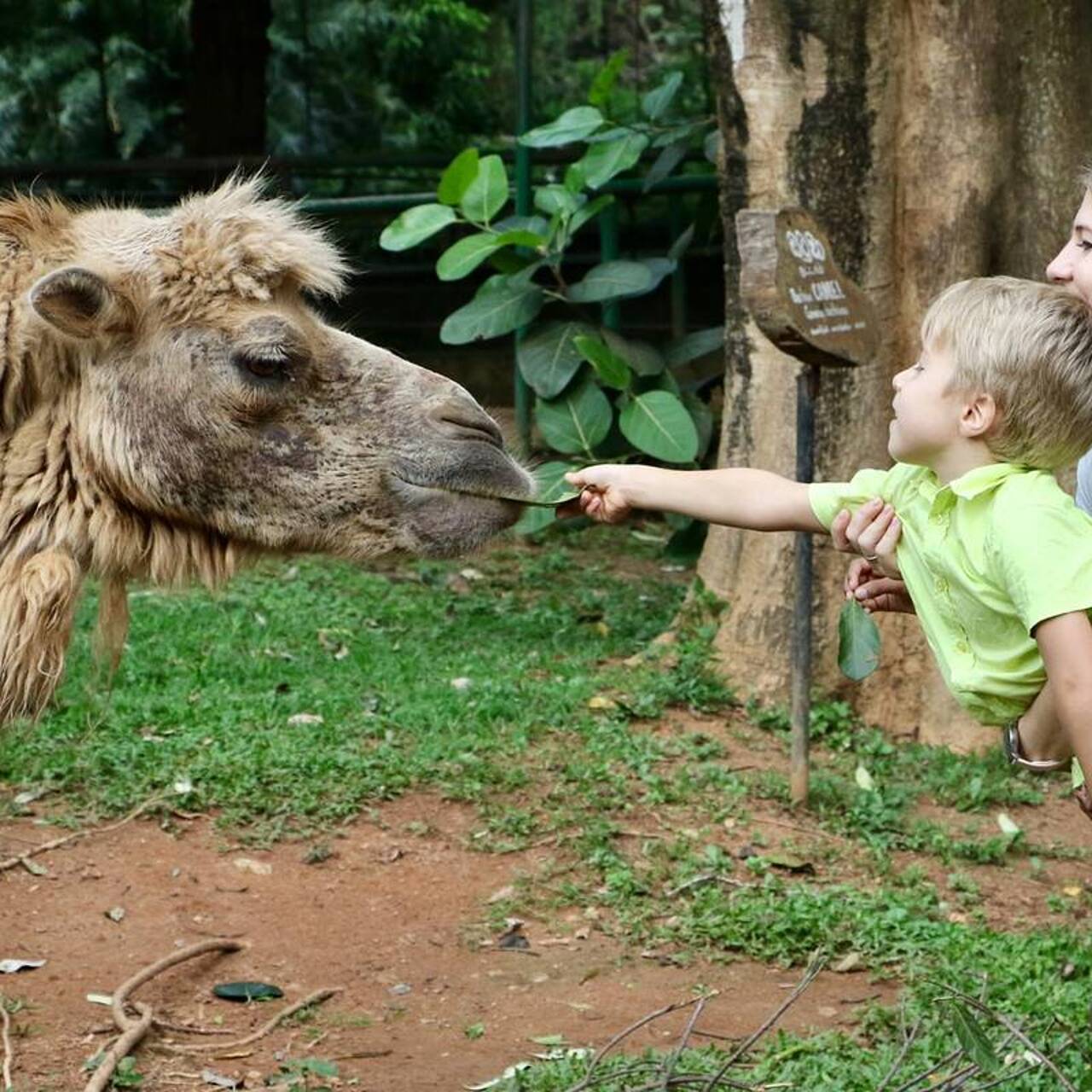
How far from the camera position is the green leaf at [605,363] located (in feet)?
26.0

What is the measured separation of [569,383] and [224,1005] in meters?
4.18

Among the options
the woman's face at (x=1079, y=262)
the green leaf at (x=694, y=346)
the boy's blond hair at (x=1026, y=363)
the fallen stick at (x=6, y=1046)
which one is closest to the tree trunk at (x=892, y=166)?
the green leaf at (x=694, y=346)

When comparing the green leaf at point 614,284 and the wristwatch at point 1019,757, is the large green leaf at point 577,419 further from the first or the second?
the wristwatch at point 1019,757

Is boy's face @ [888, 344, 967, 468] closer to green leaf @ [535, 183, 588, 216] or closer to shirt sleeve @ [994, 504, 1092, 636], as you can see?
shirt sleeve @ [994, 504, 1092, 636]

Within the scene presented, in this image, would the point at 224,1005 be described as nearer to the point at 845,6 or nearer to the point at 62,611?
the point at 62,611

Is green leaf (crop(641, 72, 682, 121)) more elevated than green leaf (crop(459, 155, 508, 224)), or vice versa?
green leaf (crop(641, 72, 682, 121))

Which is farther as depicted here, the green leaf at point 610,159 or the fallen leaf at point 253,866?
the green leaf at point 610,159

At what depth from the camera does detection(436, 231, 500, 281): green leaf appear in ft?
28.5

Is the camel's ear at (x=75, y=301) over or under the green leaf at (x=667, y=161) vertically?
under

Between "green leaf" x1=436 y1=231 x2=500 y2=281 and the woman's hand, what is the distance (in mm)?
4923

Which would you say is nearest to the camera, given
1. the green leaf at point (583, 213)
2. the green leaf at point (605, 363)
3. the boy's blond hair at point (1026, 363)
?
the boy's blond hair at point (1026, 363)

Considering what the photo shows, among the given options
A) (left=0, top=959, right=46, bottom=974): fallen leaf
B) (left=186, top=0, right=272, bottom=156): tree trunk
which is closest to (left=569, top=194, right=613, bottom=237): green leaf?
Result: (left=0, top=959, right=46, bottom=974): fallen leaf

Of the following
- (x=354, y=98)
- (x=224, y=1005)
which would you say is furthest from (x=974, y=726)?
(x=354, y=98)

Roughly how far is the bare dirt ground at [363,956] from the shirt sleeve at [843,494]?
1872 mm
